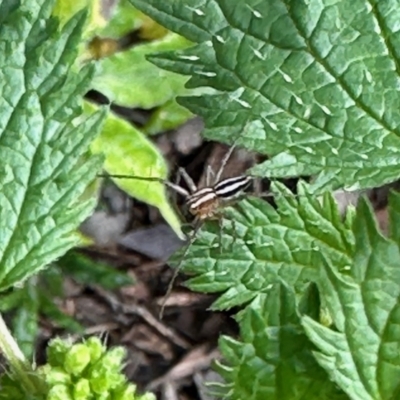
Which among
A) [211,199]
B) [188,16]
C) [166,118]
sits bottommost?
[211,199]

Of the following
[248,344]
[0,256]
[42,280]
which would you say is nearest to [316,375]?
[248,344]

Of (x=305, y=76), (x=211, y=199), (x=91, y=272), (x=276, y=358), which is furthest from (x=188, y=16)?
(x=91, y=272)

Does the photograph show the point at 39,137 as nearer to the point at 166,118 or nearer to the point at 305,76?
the point at 305,76

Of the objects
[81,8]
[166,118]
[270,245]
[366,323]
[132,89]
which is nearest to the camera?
[366,323]

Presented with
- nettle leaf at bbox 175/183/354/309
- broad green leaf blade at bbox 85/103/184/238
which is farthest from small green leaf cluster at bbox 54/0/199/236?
nettle leaf at bbox 175/183/354/309

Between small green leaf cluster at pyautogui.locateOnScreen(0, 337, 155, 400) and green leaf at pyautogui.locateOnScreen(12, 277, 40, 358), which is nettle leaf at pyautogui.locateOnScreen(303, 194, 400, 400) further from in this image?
green leaf at pyautogui.locateOnScreen(12, 277, 40, 358)
